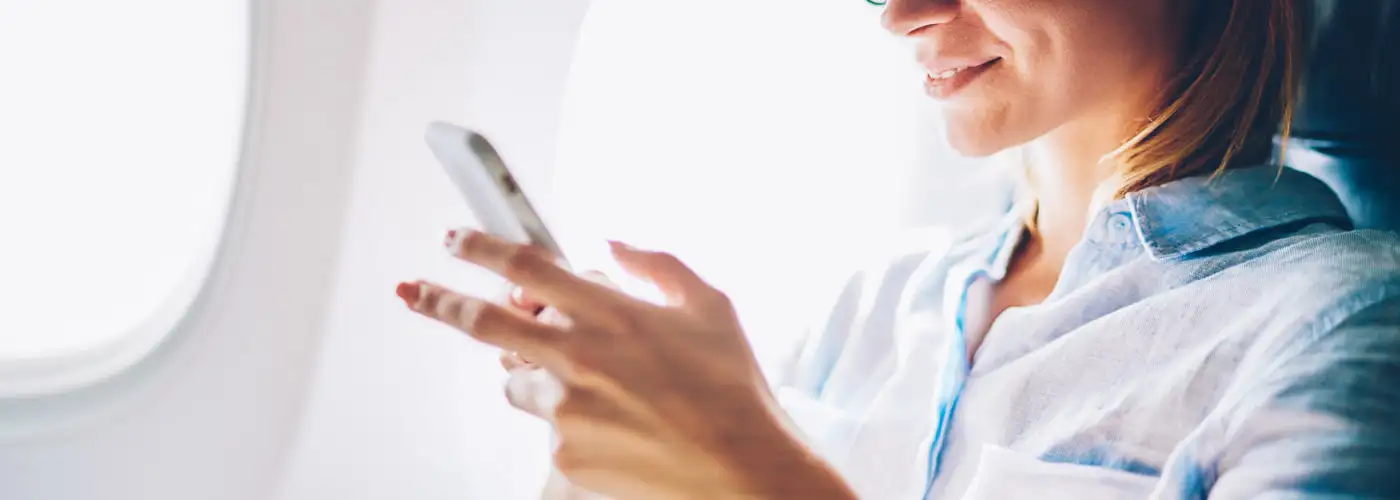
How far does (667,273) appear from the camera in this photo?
0.59 metres

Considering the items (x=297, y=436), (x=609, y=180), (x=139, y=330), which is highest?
(x=609, y=180)

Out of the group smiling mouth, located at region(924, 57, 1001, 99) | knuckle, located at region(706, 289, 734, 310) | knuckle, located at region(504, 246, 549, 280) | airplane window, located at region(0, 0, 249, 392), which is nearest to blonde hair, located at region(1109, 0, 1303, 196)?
smiling mouth, located at region(924, 57, 1001, 99)

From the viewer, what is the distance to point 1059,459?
0.62 metres

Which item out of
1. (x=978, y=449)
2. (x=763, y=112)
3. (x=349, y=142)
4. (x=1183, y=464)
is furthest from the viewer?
(x=349, y=142)

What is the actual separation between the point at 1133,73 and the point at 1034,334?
0.59 feet

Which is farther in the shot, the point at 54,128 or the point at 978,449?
the point at 54,128

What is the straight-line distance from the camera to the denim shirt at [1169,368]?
0.52 m

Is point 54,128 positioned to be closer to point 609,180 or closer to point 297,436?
point 297,436

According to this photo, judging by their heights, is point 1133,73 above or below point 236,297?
above

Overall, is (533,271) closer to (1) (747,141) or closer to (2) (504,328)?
(2) (504,328)

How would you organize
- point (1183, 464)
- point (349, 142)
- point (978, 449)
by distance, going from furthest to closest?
point (349, 142) < point (978, 449) < point (1183, 464)

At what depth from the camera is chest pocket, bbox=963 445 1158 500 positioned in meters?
0.58

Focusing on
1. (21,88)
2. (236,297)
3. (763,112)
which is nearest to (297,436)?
(236,297)

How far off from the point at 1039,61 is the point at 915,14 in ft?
0.39
